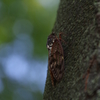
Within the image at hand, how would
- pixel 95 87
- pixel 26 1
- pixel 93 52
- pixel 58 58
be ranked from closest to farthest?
pixel 95 87, pixel 93 52, pixel 58 58, pixel 26 1

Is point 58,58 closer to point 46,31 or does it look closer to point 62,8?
point 62,8

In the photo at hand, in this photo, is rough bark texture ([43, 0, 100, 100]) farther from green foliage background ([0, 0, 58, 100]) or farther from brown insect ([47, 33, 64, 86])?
green foliage background ([0, 0, 58, 100])

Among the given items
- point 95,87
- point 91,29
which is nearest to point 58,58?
point 91,29

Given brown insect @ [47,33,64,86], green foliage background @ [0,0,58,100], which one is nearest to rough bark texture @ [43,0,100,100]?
brown insect @ [47,33,64,86]

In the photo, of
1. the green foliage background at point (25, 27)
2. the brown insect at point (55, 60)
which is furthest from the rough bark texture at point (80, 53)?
the green foliage background at point (25, 27)

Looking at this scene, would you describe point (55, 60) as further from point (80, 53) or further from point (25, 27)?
point (25, 27)
